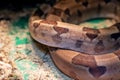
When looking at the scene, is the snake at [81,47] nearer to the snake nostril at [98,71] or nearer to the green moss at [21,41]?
the snake nostril at [98,71]

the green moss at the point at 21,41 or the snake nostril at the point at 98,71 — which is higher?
the snake nostril at the point at 98,71

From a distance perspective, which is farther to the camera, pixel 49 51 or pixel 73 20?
pixel 73 20

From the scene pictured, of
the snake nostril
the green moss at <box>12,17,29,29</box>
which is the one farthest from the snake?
the green moss at <box>12,17,29,29</box>

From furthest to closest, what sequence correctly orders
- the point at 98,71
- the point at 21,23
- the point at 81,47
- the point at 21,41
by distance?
the point at 21,23 → the point at 21,41 → the point at 81,47 → the point at 98,71

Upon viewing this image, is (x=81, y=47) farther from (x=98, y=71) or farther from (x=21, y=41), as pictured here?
(x=21, y=41)

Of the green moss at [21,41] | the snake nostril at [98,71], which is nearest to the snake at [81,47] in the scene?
the snake nostril at [98,71]

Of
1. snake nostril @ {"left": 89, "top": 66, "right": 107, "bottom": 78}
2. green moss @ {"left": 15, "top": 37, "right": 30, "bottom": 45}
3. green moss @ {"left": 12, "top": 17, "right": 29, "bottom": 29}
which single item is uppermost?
snake nostril @ {"left": 89, "top": 66, "right": 107, "bottom": 78}

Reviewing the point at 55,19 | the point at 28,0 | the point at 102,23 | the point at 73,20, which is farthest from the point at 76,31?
the point at 28,0

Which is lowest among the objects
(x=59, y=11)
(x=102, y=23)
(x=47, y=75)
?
(x=47, y=75)

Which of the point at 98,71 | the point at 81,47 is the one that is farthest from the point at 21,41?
the point at 98,71

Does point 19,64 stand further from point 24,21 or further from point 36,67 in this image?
point 24,21

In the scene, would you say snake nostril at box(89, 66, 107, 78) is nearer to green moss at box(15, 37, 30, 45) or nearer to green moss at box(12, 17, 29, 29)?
green moss at box(15, 37, 30, 45)
